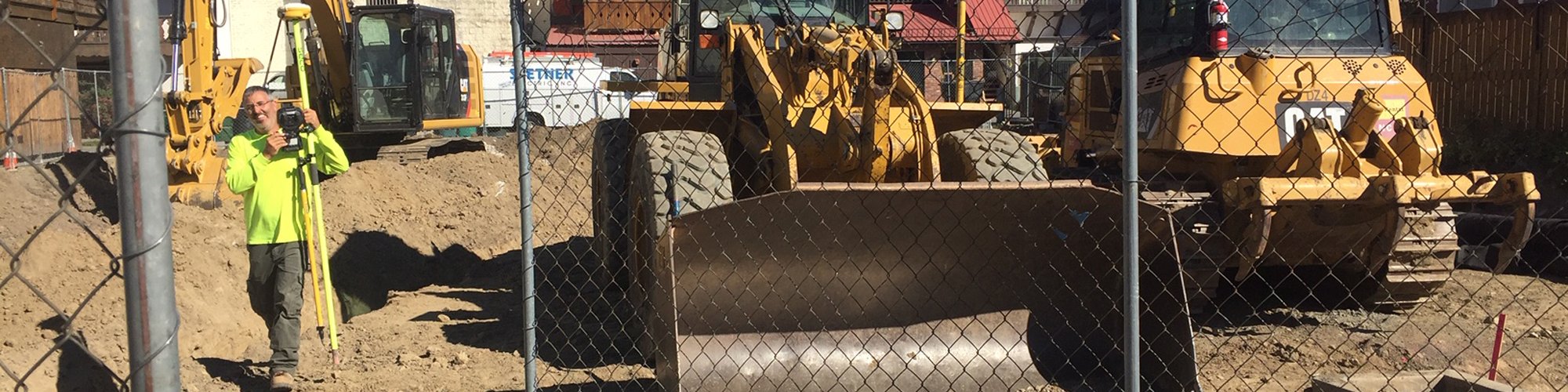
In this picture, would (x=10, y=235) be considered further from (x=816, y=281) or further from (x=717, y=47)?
(x=816, y=281)

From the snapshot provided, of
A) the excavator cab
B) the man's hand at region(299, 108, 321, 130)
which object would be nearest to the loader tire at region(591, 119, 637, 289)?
the man's hand at region(299, 108, 321, 130)

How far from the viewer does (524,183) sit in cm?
393

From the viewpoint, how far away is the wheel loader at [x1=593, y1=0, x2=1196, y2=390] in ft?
16.0

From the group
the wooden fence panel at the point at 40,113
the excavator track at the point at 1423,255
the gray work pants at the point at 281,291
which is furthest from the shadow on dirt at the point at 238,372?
the wooden fence panel at the point at 40,113

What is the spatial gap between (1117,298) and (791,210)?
143 centimetres

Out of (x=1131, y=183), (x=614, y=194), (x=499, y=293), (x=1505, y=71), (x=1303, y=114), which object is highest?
(x=1505, y=71)

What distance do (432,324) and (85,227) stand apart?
204 inches

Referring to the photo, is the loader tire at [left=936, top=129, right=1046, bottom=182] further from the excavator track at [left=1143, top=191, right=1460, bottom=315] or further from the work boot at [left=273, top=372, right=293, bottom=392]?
the work boot at [left=273, top=372, right=293, bottom=392]

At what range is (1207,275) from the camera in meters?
6.49

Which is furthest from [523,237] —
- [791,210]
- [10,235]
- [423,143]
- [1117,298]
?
[423,143]

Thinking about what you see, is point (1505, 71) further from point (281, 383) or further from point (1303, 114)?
point (281, 383)

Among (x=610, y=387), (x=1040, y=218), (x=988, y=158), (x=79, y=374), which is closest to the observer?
(x=1040, y=218)

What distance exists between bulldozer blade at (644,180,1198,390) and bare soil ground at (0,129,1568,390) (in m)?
0.47

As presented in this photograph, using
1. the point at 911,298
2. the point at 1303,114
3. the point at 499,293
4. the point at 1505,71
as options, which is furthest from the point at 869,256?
the point at 1505,71
